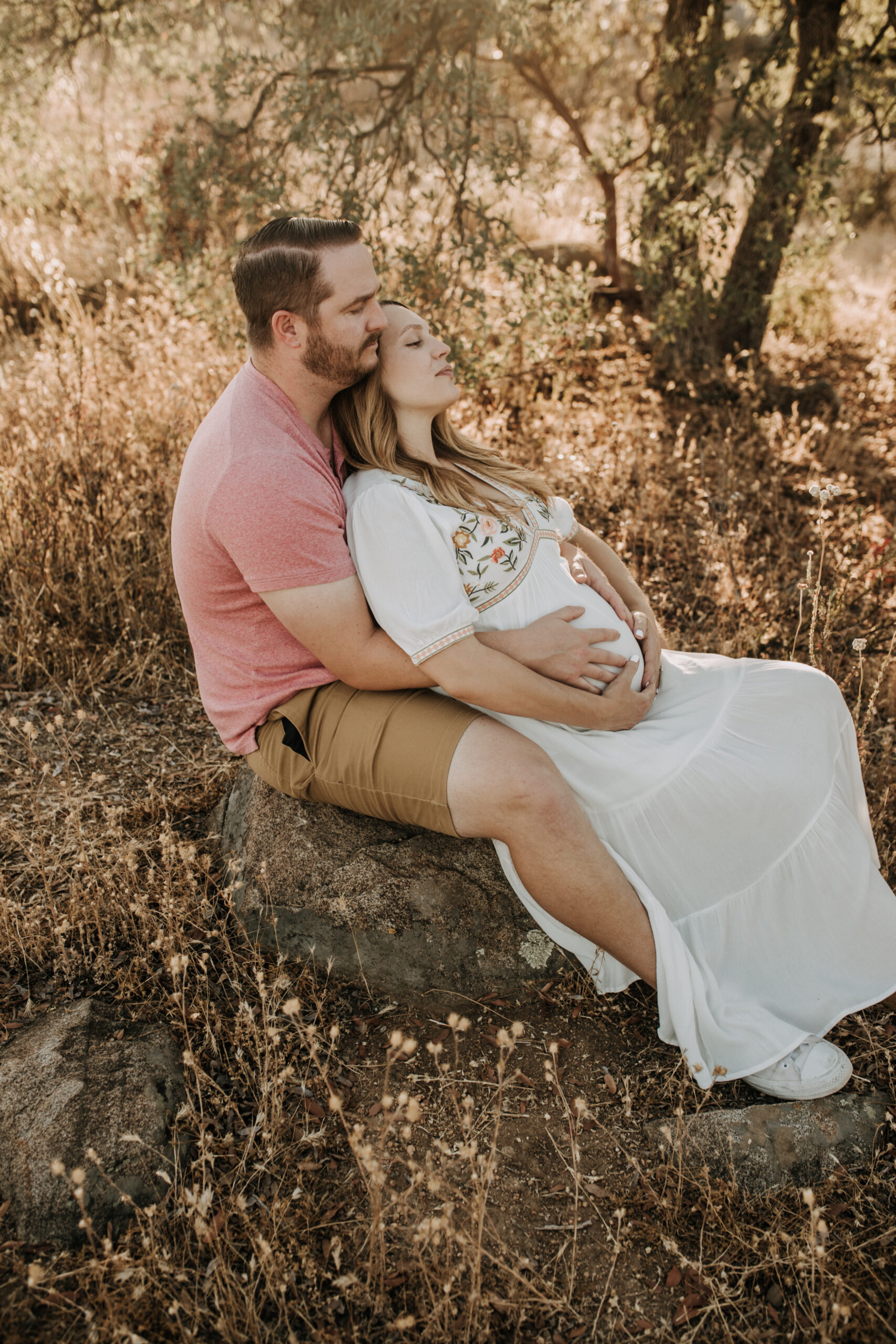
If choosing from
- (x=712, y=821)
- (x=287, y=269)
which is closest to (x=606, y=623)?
(x=712, y=821)

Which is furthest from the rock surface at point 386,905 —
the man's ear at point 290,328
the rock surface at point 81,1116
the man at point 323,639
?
the man's ear at point 290,328

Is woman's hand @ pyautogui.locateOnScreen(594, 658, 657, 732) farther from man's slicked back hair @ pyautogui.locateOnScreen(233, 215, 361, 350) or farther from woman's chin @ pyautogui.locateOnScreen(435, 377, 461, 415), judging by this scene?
man's slicked back hair @ pyautogui.locateOnScreen(233, 215, 361, 350)

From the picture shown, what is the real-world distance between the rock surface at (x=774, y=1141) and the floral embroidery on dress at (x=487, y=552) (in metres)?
1.52

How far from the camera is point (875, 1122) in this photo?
2441mm

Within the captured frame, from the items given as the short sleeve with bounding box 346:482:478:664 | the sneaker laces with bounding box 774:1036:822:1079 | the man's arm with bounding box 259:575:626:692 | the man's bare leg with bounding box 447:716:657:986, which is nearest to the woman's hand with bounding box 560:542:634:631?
the man's arm with bounding box 259:575:626:692

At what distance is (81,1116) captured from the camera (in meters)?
2.31

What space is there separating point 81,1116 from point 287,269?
7.67ft

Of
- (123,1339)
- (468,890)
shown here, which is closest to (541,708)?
(468,890)

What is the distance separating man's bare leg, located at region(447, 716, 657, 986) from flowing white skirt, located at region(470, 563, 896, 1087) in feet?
0.30

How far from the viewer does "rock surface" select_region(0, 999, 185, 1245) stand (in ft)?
7.16

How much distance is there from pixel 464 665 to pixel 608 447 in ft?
12.2

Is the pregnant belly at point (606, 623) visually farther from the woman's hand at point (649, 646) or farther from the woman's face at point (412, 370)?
the woman's face at point (412, 370)

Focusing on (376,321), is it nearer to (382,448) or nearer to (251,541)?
(382,448)

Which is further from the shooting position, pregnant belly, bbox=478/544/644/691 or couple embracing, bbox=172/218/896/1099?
pregnant belly, bbox=478/544/644/691
